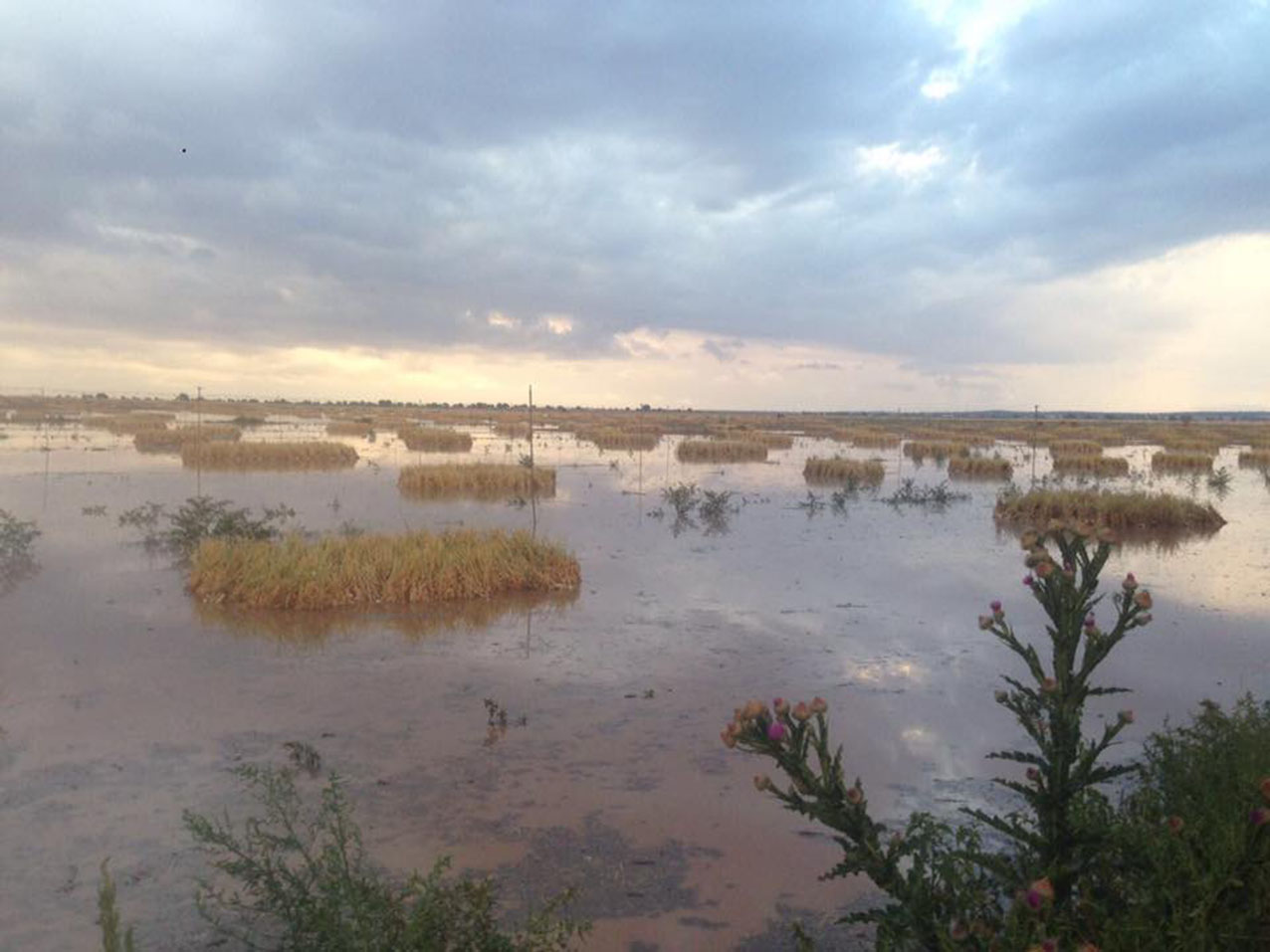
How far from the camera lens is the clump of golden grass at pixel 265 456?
94.7 ft

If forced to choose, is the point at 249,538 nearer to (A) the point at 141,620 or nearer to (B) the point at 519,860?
(A) the point at 141,620

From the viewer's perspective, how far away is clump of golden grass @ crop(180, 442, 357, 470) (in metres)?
28.9

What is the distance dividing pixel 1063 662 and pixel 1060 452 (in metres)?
43.2

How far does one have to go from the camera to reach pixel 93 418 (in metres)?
53.7

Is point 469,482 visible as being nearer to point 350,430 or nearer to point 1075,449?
point 350,430

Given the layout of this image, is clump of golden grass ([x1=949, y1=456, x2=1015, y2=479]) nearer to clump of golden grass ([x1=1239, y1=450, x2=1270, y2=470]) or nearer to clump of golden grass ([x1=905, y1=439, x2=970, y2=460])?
clump of golden grass ([x1=905, y1=439, x2=970, y2=460])

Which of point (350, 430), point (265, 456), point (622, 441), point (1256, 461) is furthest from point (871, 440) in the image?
point (265, 456)

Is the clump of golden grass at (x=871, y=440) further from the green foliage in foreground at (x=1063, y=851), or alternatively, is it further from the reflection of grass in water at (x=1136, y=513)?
the green foliage in foreground at (x=1063, y=851)

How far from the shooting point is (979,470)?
32875 millimetres

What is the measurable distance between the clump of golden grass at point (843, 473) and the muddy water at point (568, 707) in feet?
42.7

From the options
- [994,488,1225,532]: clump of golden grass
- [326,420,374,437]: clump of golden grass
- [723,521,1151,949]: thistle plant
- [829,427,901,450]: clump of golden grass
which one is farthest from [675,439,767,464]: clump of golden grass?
[723,521,1151,949]: thistle plant

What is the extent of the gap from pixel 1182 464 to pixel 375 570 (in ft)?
116

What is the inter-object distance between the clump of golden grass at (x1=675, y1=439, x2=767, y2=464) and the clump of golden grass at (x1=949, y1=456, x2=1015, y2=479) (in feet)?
28.3

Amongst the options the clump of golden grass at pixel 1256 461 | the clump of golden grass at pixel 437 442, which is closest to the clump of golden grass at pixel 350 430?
the clump of golden grass at pixel 437 442
